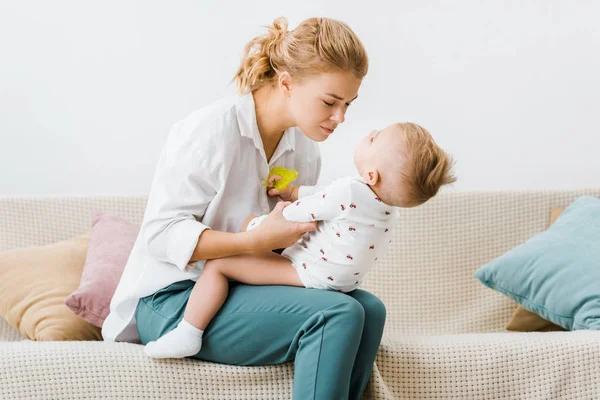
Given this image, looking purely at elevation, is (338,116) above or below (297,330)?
above

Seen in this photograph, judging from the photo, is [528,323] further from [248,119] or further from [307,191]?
[248,119]

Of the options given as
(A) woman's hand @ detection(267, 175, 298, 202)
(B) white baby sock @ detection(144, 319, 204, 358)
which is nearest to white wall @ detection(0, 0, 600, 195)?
(A) woman's hand @ detection(267, 175, 298, 202)

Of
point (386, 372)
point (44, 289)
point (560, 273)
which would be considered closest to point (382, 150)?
point (386, 372)

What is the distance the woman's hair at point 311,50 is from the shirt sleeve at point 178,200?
26 cm

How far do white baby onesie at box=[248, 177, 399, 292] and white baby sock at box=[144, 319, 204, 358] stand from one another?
0.26m

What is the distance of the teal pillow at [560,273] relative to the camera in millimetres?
1970

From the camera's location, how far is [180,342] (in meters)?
1.58

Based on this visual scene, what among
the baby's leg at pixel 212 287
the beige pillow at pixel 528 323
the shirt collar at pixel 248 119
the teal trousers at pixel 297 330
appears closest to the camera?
the teal trousers at pixel 297 330

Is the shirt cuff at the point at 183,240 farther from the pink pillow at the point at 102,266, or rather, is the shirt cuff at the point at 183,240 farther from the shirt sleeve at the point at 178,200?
the pink pillow at the point at 102,266

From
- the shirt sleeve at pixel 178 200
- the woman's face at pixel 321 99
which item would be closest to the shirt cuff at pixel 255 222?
the shirt sleeve at pixel 178 200

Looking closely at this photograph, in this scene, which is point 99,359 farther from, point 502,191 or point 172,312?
point 502,191

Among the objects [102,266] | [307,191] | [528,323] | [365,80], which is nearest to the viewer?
[307,191]

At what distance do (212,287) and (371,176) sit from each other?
42 centimetres

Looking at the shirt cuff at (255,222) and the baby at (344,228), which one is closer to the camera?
the baby at (344,228)
